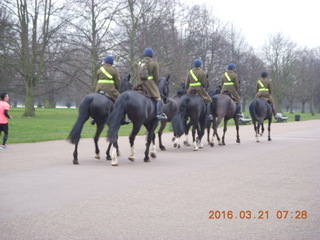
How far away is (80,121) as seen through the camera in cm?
1054

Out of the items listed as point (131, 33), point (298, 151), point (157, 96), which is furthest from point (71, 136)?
point (131, 33)

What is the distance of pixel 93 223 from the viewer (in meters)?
5.27

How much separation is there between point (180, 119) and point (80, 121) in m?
4.13

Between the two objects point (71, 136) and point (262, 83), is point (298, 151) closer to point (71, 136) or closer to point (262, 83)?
point (262, 83)

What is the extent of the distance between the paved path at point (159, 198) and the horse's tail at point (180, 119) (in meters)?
2.24

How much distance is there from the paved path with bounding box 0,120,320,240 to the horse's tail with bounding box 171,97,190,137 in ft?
7.36

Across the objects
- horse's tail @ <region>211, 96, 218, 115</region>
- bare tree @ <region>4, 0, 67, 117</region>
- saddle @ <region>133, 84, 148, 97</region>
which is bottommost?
horse's tail @ <region>211, 96, 218, 115</region>

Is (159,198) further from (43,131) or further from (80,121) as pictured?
(43,131)

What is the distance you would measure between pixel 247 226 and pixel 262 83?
14002 millimetres

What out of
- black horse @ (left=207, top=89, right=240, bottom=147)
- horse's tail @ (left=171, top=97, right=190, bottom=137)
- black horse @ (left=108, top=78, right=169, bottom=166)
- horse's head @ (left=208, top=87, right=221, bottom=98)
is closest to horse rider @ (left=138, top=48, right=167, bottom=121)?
black horse @ (left=108, top=78, right=169, bottom=166)

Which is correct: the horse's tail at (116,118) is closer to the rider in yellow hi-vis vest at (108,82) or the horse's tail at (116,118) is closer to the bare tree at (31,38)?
the rider in yellow hi-vis vest at (108,82)

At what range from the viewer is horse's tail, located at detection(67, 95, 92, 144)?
1044 cm

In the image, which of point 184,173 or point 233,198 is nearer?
point 233,198

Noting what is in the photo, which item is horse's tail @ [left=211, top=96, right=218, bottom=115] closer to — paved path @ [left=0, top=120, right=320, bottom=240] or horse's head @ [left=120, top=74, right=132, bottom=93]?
horse's head @ [left=120, top=74, right=132, bottom=93]
